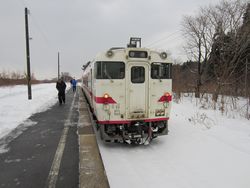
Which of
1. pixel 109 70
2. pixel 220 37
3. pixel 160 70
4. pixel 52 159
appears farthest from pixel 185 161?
pixel 220 37

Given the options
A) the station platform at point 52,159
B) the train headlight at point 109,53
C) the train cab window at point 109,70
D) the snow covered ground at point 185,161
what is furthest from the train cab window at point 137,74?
the station platform at point 52,159

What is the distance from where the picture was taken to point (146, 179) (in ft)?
12.0

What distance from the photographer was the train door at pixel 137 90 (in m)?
5.37

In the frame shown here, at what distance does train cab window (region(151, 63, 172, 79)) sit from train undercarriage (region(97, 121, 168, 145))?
143cm

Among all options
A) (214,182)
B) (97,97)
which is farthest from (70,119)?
(214,182)

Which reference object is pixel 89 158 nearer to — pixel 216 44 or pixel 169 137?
pixel 169 137

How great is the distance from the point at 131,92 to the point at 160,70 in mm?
1124

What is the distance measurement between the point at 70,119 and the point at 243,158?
282 inches

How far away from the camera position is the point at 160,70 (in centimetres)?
562

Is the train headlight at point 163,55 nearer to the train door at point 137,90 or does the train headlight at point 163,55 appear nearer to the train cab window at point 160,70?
the train cab window at point 160,70

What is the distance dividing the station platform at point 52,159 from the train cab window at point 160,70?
8.80ft

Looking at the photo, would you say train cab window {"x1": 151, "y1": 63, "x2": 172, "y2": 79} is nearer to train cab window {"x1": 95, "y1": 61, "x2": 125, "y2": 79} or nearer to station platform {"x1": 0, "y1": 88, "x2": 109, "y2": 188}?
train cab window {"x1": 95, "y1": 61, "x2": 125, "y2": 79}

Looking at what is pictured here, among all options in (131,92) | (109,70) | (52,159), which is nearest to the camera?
(52,159)

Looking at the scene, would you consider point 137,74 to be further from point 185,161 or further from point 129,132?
point 185,161
